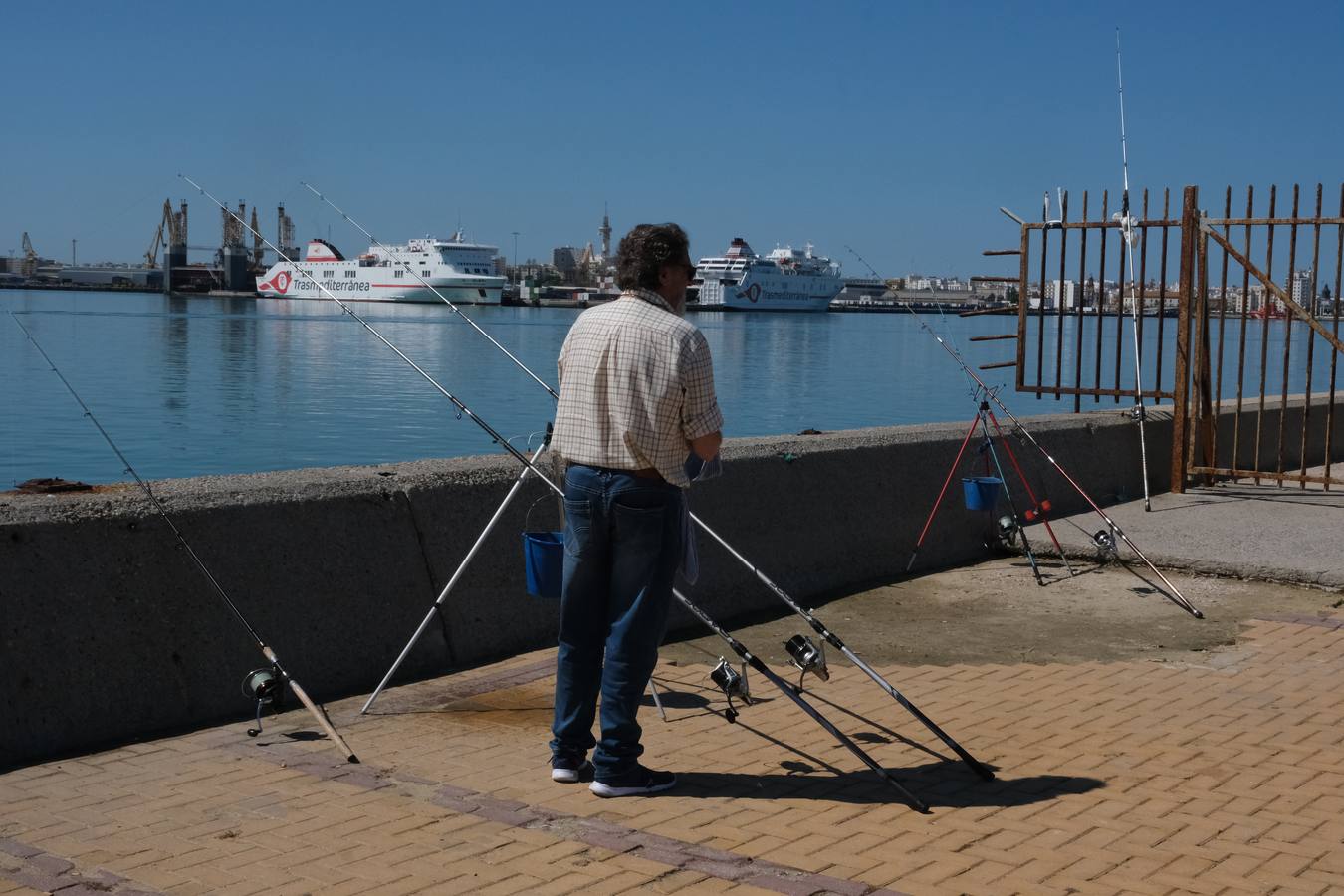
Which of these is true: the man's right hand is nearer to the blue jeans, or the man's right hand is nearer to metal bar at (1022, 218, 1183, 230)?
the blue jeans

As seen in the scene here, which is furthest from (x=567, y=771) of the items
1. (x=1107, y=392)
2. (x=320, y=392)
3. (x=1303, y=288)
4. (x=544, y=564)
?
(x=320, y=392)

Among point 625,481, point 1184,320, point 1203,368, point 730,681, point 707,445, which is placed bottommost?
point 730,681

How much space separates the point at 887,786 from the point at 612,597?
1.03 m

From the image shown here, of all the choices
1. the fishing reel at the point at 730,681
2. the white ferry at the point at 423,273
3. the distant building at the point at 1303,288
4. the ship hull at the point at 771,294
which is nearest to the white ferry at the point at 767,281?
the ship hull at the point at 771,294

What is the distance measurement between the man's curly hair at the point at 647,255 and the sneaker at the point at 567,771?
1463 mm

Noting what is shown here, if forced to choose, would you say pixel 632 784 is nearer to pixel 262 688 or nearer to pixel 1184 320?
pixel 262 688

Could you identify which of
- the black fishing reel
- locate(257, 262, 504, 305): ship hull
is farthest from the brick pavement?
locate(257, 262, 504, 305): ship hull

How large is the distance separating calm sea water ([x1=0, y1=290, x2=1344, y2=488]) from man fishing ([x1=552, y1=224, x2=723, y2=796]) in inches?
126

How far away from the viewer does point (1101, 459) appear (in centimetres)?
1009

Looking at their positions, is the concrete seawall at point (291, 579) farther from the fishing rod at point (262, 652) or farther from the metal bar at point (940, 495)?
the metal bar at point (940, 495)

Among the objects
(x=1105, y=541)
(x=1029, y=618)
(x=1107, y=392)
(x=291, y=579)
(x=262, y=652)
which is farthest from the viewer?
(x=1107, y=392)

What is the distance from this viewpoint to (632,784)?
4438mm

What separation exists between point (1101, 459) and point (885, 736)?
5.49 meters

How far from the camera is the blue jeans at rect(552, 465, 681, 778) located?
443 cm
